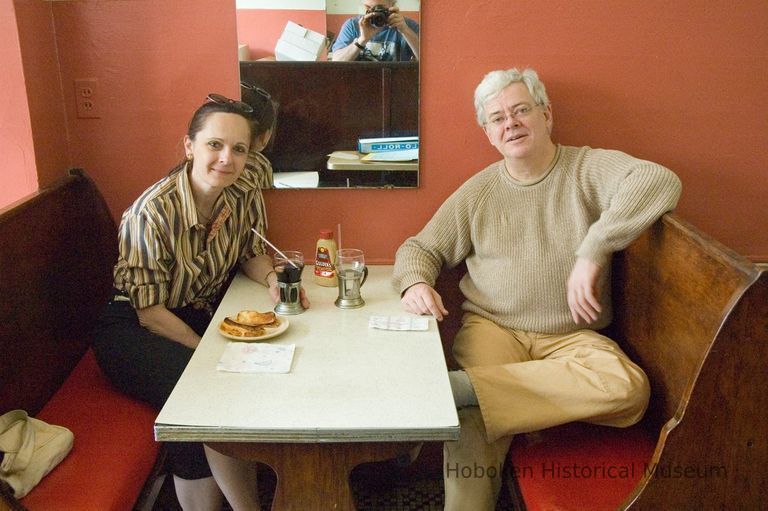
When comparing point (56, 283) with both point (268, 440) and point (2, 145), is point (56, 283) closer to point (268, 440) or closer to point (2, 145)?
point (2, 145)

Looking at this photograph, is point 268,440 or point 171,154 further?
point 171,154

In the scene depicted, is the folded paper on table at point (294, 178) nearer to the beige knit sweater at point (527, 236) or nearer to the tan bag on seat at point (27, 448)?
the beige knit sweater at point (527, 236)

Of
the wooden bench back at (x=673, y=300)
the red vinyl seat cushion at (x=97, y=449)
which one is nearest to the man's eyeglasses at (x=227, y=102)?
the red vinyl seat cushion at (x=97, y=449)

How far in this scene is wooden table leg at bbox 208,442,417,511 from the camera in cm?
126

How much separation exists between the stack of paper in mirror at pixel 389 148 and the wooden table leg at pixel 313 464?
1.04m

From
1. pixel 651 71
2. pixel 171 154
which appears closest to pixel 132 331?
pixel 171 154

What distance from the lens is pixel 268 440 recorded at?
120cm

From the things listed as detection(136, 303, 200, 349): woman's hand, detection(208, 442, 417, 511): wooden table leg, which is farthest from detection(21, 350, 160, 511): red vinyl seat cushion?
detection(208, 442, 417, 511): wooden table leg

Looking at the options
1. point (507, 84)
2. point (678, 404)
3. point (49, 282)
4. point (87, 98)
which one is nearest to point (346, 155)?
point (507, 84)

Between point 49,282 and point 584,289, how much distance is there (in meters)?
1.40

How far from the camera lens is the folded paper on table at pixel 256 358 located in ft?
4.58

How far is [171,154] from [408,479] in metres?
1.36

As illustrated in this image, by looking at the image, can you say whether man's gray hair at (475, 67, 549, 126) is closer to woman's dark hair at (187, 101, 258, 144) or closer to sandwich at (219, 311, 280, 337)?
woman's dark hair at (187, 101, 258, 144)

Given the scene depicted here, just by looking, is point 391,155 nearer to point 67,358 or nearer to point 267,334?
point 267,334
